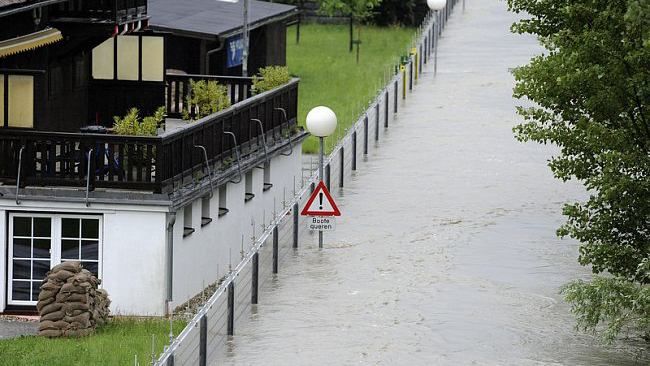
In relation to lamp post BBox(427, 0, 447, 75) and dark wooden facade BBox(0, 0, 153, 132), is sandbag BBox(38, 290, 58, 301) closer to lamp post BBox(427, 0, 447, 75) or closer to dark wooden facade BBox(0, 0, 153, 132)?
dark wooden facade BBox(0, 0, 153, 132)

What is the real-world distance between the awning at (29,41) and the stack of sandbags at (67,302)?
4.94 m

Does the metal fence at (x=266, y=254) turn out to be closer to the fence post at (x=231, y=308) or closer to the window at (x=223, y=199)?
the fence post at (x=231, y=308)

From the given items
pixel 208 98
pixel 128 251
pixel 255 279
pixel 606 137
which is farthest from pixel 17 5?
pixel 606 137

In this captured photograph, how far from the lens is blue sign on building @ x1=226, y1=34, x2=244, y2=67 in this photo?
4822cm

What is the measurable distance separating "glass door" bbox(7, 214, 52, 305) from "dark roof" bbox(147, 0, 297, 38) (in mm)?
→ 11961

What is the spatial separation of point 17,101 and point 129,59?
7077 mm

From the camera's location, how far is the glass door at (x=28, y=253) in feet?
96.0

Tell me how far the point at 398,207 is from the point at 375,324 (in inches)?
384

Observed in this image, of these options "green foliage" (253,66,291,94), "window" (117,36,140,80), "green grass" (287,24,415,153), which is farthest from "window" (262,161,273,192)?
"green grass" (287,24,415,153)

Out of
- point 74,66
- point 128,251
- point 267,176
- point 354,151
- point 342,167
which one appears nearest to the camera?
point 128,251

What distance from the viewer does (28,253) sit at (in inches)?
1153

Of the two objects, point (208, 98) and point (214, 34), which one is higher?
point (214, 34)

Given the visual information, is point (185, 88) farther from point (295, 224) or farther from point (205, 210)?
point (295, 224)

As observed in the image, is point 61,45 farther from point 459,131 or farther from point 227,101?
point 459,131
